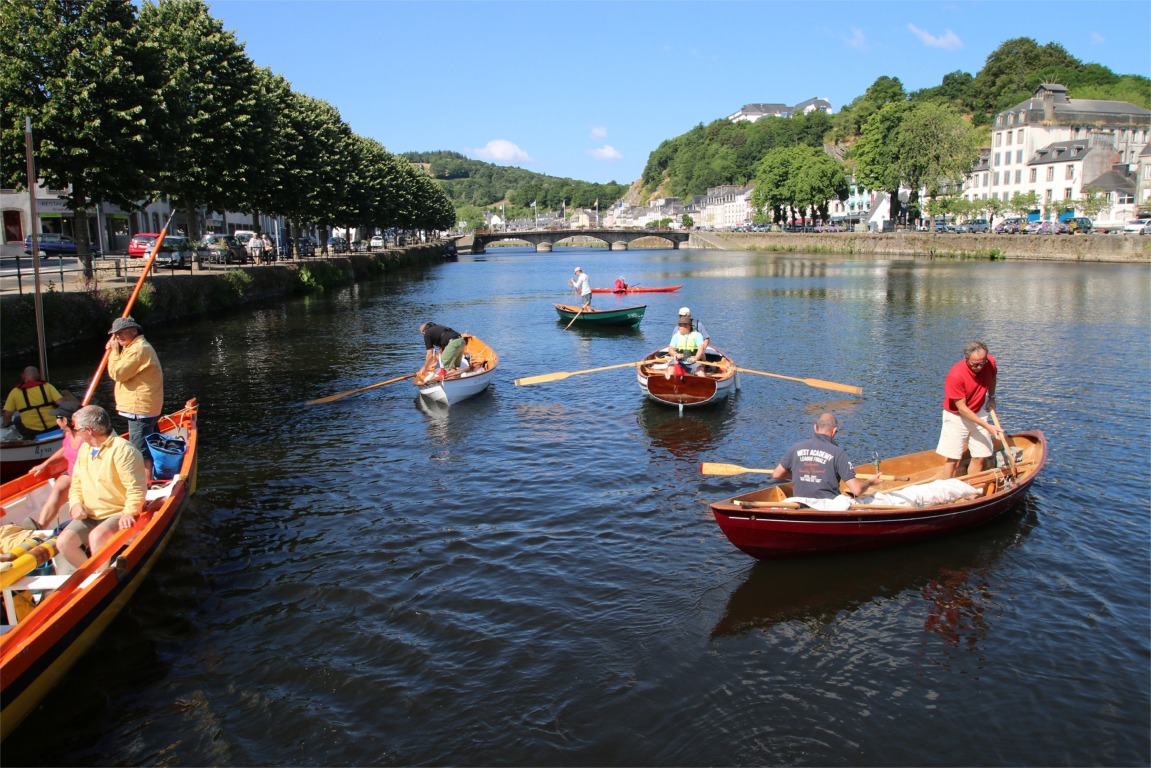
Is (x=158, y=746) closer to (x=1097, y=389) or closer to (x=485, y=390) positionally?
(x=485, y=390)

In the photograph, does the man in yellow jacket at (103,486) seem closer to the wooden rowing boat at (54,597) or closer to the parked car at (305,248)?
the wooden rowing boat at (54,597)

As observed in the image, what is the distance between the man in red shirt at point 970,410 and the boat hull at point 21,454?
15.2m

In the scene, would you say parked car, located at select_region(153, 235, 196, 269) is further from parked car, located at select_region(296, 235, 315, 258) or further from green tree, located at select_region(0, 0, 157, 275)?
parked car, located at select_region(296, 235, 315, 258)

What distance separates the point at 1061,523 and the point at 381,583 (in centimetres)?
1059

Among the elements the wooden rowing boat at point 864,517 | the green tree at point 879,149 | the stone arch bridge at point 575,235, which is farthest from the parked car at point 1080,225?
the stone arch bridge at point 575,235

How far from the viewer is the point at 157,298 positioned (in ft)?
116

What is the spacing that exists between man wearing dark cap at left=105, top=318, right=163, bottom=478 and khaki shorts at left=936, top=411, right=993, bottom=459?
40.5 feet

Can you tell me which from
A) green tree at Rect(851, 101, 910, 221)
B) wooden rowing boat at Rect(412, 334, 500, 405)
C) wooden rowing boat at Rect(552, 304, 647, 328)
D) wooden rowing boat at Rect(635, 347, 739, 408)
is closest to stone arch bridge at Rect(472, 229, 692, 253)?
green tree at Rect(851, 101, 910, 221)

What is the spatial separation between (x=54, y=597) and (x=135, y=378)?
448 cm

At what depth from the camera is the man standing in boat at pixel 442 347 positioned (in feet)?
69.8

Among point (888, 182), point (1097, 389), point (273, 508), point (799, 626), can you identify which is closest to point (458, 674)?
point (799, 626)

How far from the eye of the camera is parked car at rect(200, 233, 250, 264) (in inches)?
2049

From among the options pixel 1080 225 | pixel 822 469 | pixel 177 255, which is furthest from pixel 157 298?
pixel 1080 225

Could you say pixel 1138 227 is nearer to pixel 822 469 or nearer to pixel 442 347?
pixel 442 347
